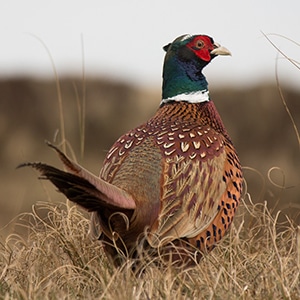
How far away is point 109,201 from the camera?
12.3ft

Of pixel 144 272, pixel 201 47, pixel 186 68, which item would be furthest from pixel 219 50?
pixel 144 272

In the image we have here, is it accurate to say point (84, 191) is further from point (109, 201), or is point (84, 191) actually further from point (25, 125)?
point (25, 125)

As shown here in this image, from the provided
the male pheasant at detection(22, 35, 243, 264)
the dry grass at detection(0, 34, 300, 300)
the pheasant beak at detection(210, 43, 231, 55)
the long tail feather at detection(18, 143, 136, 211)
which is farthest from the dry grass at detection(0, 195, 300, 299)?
the pheasant beak at detection(210, 43, 231, 55)

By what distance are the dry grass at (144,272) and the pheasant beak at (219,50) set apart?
0.83 metres

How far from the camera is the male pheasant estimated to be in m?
3.91

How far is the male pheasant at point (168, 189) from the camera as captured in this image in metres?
3.91

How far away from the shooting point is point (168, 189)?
160 inches

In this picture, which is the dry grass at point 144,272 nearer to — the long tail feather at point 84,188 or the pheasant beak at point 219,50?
the long tail feather at point 84,188

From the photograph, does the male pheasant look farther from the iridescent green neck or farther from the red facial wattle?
the red facial wattle

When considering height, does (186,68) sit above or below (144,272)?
above

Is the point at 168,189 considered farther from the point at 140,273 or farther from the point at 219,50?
the point at 219,50

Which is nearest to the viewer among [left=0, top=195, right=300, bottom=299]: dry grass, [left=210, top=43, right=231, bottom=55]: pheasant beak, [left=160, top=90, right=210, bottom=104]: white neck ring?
[left=0, top=195, right=300, bottom=299]: dry grass

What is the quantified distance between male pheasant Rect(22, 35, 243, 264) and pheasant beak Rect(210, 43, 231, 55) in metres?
0.30

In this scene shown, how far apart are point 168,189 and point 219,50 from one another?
39.1 inches
